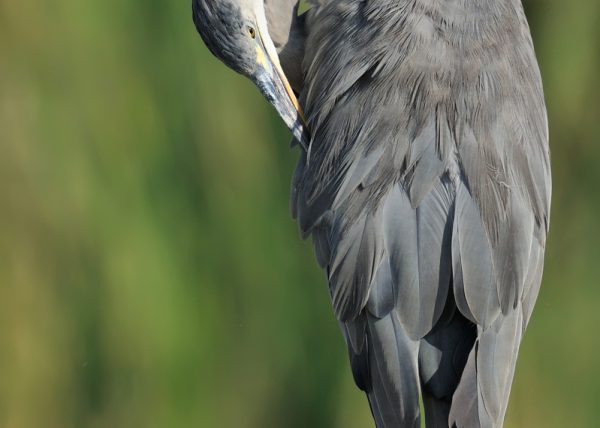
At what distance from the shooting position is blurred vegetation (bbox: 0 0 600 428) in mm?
2502

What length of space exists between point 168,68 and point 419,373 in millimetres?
1094

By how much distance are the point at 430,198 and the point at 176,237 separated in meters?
0.92

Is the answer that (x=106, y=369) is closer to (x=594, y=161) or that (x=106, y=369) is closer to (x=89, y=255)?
(x=89, y=255)

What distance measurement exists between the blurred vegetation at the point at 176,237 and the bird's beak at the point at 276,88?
0.51 meters

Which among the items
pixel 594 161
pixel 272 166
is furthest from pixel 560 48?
pixel 272 166

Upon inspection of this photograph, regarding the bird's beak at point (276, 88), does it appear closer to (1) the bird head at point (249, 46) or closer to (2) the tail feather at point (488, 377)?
(1) the bird head at point (249, 46)

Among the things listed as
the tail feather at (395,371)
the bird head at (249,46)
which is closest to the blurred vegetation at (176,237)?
the bird head at (249,46)

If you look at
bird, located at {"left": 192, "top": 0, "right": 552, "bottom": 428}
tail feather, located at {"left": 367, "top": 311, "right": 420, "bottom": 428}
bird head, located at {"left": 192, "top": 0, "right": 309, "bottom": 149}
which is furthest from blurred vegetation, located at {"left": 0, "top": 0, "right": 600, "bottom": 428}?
tail feather, located at {"left": 367, "top": 311, "right": 420, "bottom": 428}

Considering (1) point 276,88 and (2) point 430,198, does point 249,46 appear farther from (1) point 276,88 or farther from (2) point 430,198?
(2) point 430,198

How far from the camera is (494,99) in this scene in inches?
70.9

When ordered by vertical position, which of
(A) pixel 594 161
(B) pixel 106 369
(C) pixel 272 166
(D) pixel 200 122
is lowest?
(A) pixel 594 161

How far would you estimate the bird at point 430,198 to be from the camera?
67.9 inches

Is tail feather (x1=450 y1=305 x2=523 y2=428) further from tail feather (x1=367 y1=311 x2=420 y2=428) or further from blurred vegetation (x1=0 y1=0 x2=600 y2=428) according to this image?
blurred vegetation (x1=0 y1=0 x2=600 y2=428)

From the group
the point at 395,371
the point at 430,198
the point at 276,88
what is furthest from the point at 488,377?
the point at 276,88
